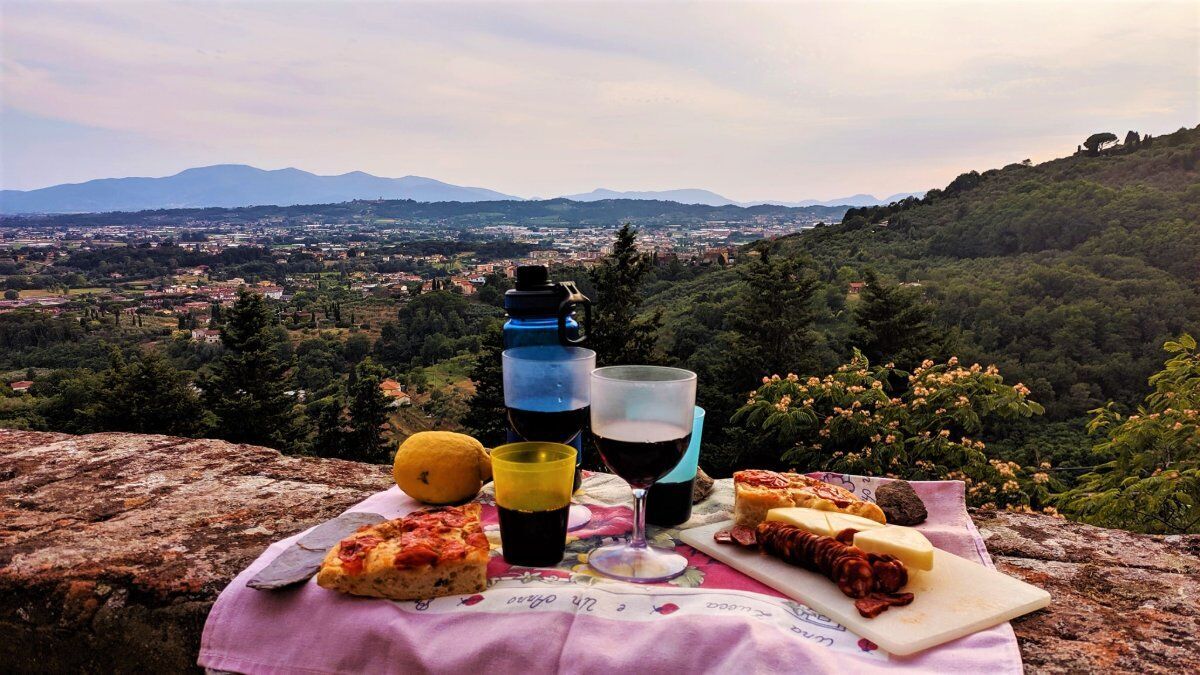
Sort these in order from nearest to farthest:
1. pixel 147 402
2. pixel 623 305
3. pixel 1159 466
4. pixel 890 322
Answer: pixel 1159 466
pixel 623 305
pixel 890 322
pixel 147 402

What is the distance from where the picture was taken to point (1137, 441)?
6.16m

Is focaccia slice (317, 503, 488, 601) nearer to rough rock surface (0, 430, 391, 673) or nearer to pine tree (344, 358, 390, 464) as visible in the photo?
rough rock surface (0, 430, 391, 673)

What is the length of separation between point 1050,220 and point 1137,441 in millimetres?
46938

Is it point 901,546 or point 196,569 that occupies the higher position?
point 901,546

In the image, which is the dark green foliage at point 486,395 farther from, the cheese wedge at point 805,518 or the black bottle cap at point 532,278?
the cheese wedge at point 805,518

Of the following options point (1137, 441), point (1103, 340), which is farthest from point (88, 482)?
point (1103, 340)

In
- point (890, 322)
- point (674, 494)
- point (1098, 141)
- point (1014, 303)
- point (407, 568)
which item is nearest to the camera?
point (407, 568)

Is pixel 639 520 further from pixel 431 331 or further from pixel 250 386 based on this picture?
pixel 431 331

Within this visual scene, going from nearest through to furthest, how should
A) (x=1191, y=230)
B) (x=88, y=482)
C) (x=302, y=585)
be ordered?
(x=302, y=585)
(x=88, y=482)
(x=1191, y=230)

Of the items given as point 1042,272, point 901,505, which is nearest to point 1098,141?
point 1042,272

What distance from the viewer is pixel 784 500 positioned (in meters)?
1.70

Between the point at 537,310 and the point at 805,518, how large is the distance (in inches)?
36.5

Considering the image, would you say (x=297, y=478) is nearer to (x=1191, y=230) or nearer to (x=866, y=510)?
(x=866, y=510)

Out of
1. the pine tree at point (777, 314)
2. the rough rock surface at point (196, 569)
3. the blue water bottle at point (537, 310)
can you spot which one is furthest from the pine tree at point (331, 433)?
the blue water bottle at point (537, 310)
